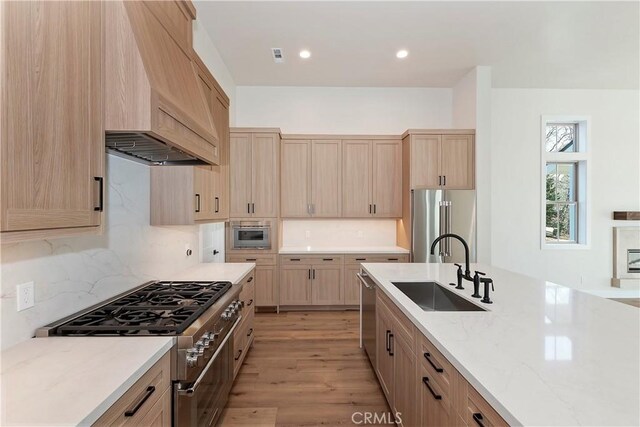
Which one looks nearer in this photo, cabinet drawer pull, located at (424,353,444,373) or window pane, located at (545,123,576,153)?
cabinet drawer pull, located at (424,353,444,373)

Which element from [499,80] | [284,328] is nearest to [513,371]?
[284,328]

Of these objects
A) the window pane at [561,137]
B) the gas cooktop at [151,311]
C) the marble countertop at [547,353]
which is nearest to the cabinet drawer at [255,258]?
the gas cooktop at [151,311]

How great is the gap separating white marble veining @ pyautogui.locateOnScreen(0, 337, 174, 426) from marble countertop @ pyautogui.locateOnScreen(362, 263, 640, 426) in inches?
45.6

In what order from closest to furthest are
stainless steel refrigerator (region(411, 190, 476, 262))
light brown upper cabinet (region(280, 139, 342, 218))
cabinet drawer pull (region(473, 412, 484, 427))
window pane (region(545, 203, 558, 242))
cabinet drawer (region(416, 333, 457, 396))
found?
1. cabinet drawer pull (region(473, 412, 484, 427))
2. cabinet drawer (region(416, 333, 457, 396))
3. stainless steel refrigerator (region(411, 190, 476, 262))
4. light brown upper cabinet (region(280, 139, 342, 218))
5. window pane (region(545, 203, 558, 242))

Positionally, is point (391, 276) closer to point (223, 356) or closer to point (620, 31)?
point (223, 356)

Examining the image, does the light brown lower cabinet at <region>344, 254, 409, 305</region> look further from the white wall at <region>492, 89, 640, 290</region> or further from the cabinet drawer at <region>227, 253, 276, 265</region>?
the white wall at <region>492, 89, 640, 290</region>

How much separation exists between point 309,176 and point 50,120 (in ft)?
12.0

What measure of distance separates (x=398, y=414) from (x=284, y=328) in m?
2.13

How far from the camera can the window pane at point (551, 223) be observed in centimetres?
512

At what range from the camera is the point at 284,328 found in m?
3.78

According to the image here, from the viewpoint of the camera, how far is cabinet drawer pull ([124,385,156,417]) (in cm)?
104

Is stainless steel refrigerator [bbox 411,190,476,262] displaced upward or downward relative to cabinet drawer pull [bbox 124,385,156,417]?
upward

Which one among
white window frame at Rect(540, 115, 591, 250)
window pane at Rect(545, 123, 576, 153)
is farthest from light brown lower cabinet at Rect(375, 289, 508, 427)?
window pane at Rect(545, 123, 576, 153)

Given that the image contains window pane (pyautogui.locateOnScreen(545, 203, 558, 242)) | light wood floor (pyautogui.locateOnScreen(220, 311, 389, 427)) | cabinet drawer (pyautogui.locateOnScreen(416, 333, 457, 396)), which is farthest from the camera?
window pane (pyautogui.locateOnScreen(545, 203, 558, 242))
